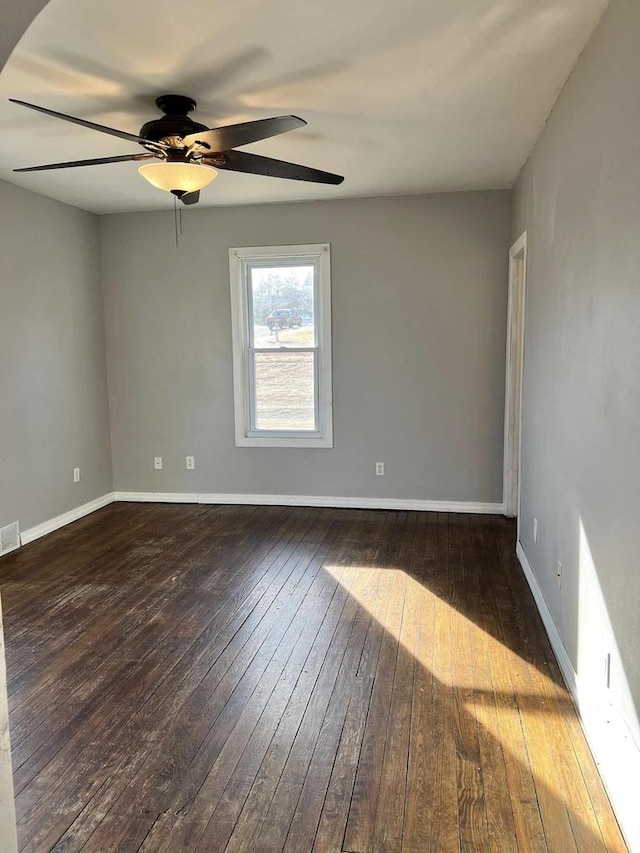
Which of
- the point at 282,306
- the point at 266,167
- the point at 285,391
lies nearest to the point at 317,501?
the point at 285,391

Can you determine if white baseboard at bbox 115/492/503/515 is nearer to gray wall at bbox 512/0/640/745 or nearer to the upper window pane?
the upper window pane

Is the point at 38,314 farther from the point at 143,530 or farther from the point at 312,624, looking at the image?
the point at 312,624

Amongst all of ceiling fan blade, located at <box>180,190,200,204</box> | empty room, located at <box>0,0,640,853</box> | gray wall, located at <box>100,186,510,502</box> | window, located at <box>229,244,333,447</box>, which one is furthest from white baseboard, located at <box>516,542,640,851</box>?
window, located at <box>229,244,333,447</box>

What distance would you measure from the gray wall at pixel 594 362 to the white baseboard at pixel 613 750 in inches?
2.2

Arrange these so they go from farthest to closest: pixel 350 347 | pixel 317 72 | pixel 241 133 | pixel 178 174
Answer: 1. pixel 350 347
2. pixel 178 174
3. pixel 317 72
4. pixel 241 133

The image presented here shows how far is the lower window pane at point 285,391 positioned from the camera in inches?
217

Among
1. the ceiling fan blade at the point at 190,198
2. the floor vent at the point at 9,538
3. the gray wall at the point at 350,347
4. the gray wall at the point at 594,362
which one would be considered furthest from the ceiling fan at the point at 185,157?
the floor vent at the point at 9,538

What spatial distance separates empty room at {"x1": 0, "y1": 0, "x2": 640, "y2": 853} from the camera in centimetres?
200

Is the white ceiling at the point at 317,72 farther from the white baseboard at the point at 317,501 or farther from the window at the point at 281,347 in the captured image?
the white baseboard at the point at 317,501

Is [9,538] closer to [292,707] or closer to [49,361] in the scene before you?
[49,361]

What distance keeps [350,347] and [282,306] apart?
713mm

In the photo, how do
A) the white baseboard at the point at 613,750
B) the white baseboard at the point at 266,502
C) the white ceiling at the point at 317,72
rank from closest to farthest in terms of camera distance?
the white baseboard at the point at 613,750 → the white ceiling at the point at 317,72 → the white baseboard at the point at 266,502

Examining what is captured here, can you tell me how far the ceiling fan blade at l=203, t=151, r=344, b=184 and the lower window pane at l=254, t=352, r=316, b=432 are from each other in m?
2.50

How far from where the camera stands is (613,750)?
78.1 inches
